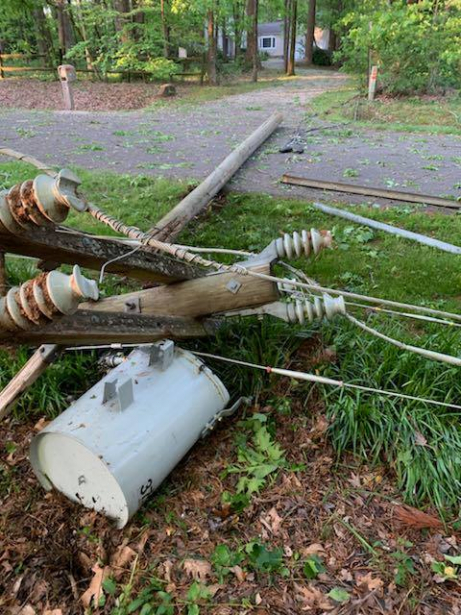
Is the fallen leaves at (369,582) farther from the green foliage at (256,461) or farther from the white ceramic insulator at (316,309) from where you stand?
the white ceramic insulator at (316,309)

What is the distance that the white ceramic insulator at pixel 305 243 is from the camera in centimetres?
228

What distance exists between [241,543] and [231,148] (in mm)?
7750

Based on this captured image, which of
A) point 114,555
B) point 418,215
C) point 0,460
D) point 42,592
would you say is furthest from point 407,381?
point 418,215

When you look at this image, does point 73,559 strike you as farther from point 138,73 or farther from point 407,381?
point 138,73

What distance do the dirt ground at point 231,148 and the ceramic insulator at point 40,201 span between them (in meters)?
5.24

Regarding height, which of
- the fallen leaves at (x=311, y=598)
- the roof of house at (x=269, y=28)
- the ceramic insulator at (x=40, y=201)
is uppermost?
the roof of house at (x=269, y=28)

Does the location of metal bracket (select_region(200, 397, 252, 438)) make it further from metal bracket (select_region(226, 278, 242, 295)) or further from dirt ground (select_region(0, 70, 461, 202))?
dirt ground (select_region(0, 70, 461, 202))

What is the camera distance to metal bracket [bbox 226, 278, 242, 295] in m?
2.68

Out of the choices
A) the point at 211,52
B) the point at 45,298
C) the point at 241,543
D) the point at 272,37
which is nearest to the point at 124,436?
the point at 241,543

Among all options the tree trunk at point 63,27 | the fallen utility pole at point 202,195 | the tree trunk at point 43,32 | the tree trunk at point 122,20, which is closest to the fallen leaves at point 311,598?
the fallen utility pole at point 202,195

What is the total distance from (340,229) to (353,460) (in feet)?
10.9

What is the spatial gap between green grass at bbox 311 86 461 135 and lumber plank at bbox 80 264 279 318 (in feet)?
31.7

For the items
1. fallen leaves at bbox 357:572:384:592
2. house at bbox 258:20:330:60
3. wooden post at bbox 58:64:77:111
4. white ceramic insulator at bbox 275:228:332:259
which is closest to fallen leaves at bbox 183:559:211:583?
fallen leaves at bbox 357:572:384:592

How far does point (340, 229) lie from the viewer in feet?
18.0
